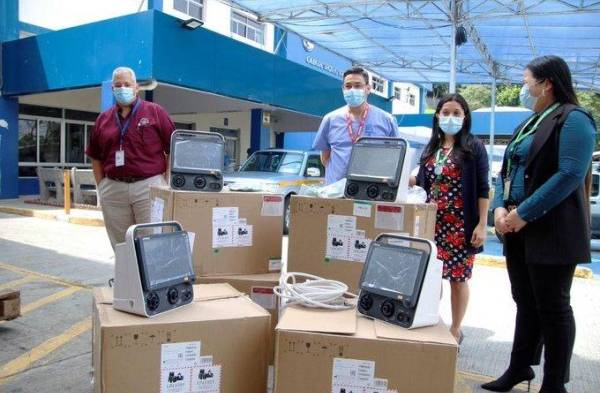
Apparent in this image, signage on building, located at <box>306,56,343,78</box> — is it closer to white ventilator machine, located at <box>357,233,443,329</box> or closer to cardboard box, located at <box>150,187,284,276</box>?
cardboard box, located at <box>150,187,284,276</box>

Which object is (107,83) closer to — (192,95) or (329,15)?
(192,95)

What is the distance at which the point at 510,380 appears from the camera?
2.90m

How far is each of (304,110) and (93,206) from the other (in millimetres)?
6052

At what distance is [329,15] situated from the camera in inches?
444

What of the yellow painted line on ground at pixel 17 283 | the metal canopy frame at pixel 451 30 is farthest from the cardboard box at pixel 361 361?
Answer: the metal canopy frame at pixel 451 30

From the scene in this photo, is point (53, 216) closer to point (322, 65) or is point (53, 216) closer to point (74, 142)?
point (74, 142)

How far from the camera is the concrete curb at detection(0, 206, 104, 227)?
30.4 feet

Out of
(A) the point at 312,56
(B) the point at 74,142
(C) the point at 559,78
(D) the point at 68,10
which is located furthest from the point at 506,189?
(A) the point at 312,56

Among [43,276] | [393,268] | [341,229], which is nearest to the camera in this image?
[393,268]

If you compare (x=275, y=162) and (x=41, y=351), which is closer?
(x=41, y=351)

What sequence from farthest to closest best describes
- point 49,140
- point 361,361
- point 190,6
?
point 190,6
point 49,140
point 361,361

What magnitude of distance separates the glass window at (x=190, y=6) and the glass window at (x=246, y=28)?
4.76ft

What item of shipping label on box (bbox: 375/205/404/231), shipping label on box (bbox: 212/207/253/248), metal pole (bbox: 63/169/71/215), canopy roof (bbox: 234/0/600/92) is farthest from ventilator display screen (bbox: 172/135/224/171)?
canopy roof (bbox: 234/0/600/92)

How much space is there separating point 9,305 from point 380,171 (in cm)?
266
